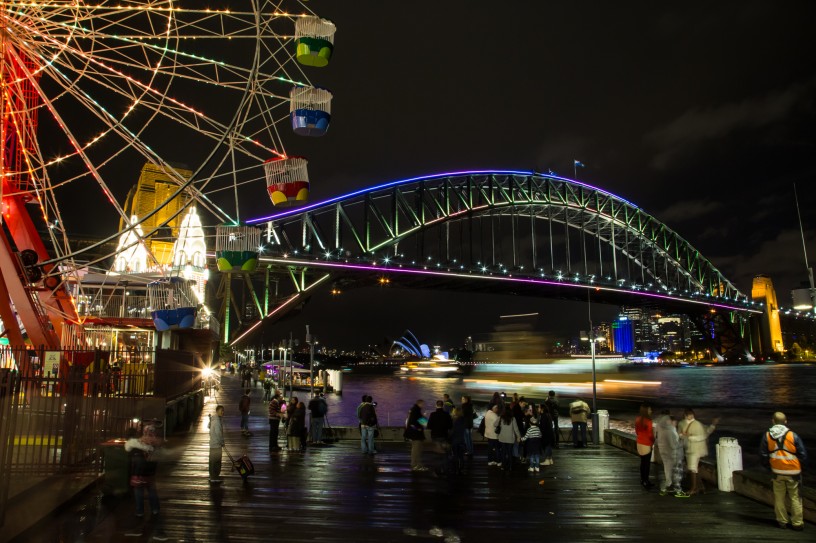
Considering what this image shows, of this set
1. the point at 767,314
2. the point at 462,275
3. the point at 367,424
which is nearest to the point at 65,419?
the point at 367,424

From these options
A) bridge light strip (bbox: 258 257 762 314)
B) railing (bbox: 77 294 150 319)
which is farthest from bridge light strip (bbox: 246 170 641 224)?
railing (bbox: 77 294 150 319)

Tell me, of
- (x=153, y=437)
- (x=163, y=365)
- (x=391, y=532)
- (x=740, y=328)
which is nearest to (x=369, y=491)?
(x=391, y=532)

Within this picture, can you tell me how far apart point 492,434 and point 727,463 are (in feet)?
16.1

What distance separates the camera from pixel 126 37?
46.4 feet

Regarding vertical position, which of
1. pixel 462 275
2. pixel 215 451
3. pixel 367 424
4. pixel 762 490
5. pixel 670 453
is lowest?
pixel 762 490

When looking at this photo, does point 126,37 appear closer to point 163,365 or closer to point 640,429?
point 163,365

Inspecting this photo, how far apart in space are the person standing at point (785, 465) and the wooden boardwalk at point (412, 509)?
252mm

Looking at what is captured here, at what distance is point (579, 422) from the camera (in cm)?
1850

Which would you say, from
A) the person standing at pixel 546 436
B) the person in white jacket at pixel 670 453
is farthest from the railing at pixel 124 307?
the person in white jacket at pixel 670 453

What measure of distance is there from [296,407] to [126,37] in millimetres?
9711

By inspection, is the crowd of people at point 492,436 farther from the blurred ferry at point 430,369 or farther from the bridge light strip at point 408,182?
the blurred ferry at point 430,369

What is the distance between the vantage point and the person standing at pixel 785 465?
31.6 ft

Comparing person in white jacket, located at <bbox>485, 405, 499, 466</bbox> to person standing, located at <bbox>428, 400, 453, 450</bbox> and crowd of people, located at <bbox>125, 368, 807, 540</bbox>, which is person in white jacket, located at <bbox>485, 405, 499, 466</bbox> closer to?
crowd of people, located at <bbox>125, 368, 807, 540</bbox>

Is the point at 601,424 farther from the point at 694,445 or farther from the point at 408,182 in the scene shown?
the point at 408,182
